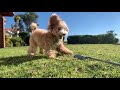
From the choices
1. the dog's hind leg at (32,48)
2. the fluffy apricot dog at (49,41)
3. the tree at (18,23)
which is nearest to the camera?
the tree at (18,23)

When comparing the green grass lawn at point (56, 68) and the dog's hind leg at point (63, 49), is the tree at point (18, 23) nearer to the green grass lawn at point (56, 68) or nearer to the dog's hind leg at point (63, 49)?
the green grass lawn at point (56, 68)

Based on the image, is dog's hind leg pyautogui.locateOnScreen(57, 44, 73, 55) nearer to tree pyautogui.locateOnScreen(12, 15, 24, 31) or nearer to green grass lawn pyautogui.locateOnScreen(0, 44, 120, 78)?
green grass lawn pyautogui.locateOnScreen(0, 44, 120, 78)

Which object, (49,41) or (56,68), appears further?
(49,41)

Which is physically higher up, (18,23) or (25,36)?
(18,23)

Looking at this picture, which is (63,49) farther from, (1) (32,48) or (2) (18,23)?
(2) (18,23)

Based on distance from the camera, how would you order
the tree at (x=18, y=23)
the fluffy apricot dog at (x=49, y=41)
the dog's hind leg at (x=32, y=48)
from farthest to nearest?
the dog's hind leg at (x=32, y=48), the fluffy apricot dog at (x=49, y=41), the tree at (x=18, y=23)

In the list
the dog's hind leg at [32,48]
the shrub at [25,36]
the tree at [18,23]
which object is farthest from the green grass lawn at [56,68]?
the tree at [18,23]

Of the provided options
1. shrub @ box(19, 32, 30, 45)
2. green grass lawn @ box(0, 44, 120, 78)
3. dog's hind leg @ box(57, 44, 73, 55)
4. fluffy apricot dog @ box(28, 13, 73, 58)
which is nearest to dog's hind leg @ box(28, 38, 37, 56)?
fluffy apricot dog @ box(28, 13, 73, 58)

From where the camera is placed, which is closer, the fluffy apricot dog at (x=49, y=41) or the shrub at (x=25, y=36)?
the shrub at (x=25, y=36)

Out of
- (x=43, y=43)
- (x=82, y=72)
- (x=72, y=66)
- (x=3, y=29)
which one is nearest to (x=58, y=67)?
(x=72, y=66)

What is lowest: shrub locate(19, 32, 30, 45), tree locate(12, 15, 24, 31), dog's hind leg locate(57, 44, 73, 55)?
dog's hind leg locate(57, 44, 73, 55)

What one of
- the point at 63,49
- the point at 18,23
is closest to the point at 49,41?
the point at 63,49
